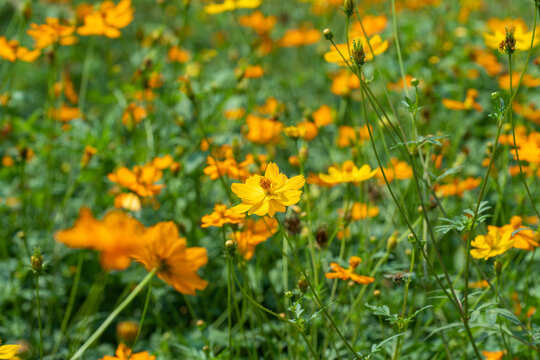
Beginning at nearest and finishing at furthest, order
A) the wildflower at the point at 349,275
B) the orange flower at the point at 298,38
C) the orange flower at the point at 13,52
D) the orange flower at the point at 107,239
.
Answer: the orange flower at the point at 107,239 → the wildflower at the point at 349,275 → the orange flower at the point at 13,52 → the orange flower at the point at 298,38

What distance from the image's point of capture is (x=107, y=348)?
61.5 inches

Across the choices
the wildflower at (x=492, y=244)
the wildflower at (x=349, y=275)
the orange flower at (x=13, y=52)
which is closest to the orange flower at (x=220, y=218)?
the wildflower at (x=349, y=275)

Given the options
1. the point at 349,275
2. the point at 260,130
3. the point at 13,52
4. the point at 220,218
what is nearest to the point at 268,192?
the point at 220,218

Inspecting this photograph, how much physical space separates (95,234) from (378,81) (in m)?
2.48

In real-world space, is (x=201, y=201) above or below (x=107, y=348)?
above

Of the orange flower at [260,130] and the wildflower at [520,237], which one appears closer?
the wildflower at [520,237]

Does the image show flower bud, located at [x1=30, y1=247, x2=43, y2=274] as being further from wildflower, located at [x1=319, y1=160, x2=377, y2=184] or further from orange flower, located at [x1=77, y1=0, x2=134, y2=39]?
orange flower, located at [x1=77, y1=0, x2=134, y2=39]

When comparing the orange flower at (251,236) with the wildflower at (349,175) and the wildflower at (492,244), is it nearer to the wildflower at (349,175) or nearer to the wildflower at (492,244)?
the wildflower at (349,175)

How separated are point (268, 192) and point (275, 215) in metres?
0.07

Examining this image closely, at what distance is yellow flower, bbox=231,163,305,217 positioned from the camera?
0.96 m

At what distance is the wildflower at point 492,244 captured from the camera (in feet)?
3.43

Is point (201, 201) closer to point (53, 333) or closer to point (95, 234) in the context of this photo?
point (53, 333)

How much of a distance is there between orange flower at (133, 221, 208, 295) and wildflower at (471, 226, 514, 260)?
56 centimetres

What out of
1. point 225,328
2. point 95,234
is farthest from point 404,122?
point 95,234
